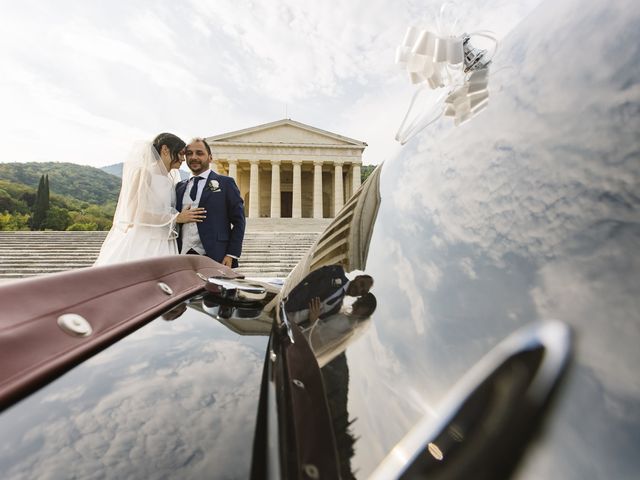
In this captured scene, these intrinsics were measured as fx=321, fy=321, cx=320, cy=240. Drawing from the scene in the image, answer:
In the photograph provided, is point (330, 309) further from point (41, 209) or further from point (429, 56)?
point (41, 209)

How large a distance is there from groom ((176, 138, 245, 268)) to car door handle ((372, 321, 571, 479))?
312 cm

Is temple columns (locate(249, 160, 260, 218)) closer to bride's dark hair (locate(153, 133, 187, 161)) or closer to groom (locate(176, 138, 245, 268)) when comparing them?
groom (locate(176, 138, 245, 268))

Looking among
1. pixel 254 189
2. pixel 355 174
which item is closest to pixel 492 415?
pixel 254 189

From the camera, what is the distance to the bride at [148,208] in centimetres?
298

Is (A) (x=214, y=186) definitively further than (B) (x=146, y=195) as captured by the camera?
Yes

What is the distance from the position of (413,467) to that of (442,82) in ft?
2.31

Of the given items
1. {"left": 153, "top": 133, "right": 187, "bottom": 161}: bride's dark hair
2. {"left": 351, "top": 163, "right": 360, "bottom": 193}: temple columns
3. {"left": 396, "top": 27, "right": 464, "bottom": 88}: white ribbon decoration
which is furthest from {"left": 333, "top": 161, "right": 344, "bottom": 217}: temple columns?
{"left": 396, "top": 27, "right": 464, "bottom": 88}: white ribbon decoration

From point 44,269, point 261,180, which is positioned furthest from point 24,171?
point 44,269

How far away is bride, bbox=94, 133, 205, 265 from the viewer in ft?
9.78

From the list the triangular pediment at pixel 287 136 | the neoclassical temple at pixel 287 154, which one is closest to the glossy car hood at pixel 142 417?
the neoclassical temple at pixel 287 154

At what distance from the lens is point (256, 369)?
585 millimetres

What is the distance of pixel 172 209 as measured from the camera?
3.28 metres

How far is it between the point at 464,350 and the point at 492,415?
0.08 meters

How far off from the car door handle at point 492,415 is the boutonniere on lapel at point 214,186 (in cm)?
324
